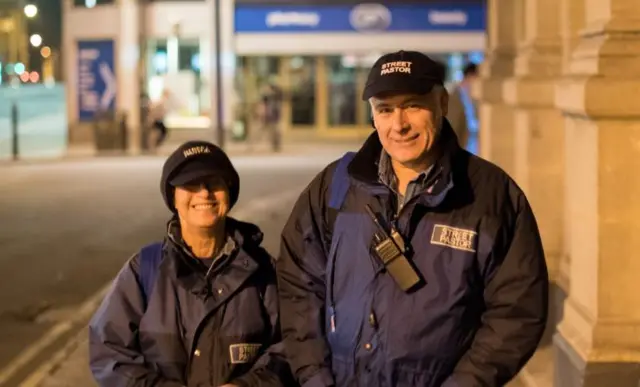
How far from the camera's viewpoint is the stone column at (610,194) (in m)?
5.21

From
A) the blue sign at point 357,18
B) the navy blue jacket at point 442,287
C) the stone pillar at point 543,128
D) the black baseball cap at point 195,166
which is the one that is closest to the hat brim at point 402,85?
the navy blue jacket at point 442,287

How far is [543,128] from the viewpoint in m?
8.57

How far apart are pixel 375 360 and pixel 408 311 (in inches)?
6.8

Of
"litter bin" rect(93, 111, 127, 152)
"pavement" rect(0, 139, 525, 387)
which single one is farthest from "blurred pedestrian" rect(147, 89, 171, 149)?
"pavement" rect(0, 139, 525, 387)

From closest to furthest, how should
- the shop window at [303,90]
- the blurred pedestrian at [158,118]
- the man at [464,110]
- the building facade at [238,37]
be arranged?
the man at [464,110] < the blurred pedestrian at [158,118] < the building facade at [238,37] < the shop window at [303,90]

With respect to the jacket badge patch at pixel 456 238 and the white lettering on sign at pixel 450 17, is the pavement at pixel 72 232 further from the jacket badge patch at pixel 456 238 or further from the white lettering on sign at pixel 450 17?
the white lettering on sign at pixel 450 17

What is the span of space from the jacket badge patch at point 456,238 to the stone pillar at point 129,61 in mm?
28127

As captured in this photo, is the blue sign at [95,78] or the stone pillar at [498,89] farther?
the blue sign at [95,78]

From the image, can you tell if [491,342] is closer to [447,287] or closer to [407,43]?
[447,287]

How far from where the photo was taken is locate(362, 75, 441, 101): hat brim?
2781 millimetres

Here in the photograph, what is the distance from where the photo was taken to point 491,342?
2.77 metres

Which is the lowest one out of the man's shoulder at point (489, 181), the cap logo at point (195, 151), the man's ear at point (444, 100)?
the man's shoulder at point (489, 181)

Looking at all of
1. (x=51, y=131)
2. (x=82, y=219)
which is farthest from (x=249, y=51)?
(x=82, y=219)

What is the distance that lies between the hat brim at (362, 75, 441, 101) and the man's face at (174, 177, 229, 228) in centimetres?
65
